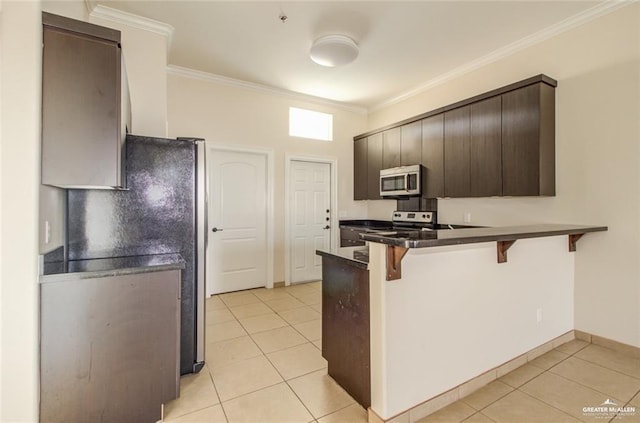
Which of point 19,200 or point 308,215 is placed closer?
point 19,200

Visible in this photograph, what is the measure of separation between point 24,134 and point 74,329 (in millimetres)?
949

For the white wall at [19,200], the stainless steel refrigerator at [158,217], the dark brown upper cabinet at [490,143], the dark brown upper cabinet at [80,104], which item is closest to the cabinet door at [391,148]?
the dark brown upper cabinet at [490,143]

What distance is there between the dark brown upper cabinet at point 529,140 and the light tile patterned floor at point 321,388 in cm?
147

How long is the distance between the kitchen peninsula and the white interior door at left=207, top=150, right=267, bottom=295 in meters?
2.41

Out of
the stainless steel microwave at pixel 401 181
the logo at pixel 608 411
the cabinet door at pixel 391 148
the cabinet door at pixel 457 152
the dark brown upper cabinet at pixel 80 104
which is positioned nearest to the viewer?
the dark brown upper cabinet at pixel 80 104

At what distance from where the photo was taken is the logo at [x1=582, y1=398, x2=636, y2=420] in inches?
67.2

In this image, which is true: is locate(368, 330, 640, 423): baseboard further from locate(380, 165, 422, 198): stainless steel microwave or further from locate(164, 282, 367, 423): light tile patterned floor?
locate(380, 165, 422, 198): stainless steel microwave

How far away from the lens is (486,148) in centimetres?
310

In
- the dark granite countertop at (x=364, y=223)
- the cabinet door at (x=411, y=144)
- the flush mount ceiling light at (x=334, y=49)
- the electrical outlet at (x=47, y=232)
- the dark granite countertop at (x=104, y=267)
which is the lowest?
the dark granite countertop at (x=104, y=267)

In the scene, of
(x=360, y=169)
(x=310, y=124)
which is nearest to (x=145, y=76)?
(x=310, y=124)

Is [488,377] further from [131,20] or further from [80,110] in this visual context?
[131,20]

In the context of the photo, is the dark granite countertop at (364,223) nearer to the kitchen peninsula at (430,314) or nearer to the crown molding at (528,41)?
the crown molding at (528,41)

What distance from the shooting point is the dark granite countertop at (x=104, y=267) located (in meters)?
1.45

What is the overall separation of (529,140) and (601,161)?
57 cm
